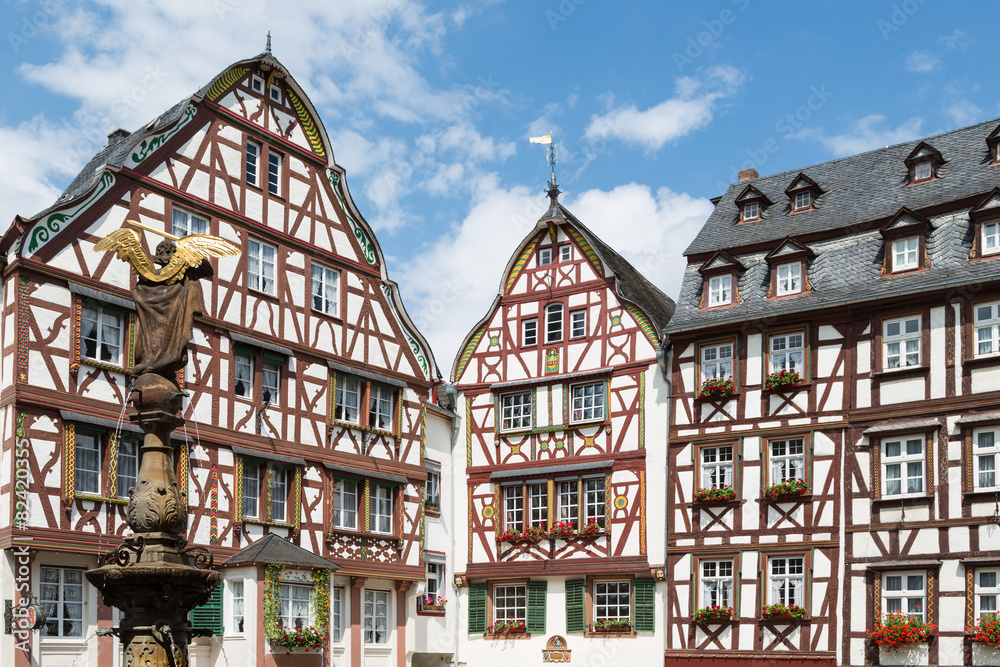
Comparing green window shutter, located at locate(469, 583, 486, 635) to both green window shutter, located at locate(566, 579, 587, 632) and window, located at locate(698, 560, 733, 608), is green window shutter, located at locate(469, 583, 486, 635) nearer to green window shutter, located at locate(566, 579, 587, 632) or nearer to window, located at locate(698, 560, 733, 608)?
green window shutter, located at locate(566, 579, 587, 632)

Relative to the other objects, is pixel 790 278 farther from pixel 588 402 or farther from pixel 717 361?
pixel 588 402

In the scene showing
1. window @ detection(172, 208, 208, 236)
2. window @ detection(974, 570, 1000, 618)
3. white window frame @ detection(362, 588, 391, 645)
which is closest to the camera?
window @ detection(974, 570, 1000, 618)

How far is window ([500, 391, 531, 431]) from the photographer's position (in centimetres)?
3088

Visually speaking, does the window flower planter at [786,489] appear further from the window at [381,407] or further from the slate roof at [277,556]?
the slate roof at [277,556]

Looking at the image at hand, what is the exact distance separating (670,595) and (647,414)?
432 centimetres

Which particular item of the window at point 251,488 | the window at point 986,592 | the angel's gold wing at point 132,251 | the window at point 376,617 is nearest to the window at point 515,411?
the window at point 376,617

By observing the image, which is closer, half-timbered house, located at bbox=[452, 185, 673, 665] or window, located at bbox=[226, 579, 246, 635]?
window, located at bbox=[226, 579, 246, 635]

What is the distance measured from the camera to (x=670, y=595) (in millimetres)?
27297

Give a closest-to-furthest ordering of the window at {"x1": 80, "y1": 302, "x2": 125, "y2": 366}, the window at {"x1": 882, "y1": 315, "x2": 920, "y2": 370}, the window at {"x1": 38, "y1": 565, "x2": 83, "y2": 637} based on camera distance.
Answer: the window at {"x1": 38, "y1": 565, "x2": 83, "y2": 637}, the window at {"x1": 80, "y1": 302, "x2": 125, "y2": 366}, the window at {"x1": 882, "y1": 315, "x2": 920, "y2": 370}

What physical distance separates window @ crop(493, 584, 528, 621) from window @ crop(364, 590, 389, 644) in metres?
3.45

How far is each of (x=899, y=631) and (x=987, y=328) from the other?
6.35 meters

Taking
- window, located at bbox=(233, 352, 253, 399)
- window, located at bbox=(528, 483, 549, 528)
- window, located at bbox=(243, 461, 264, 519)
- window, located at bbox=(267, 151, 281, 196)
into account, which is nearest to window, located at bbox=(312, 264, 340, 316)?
window, located at bbox=(267, 151, 281, 196)

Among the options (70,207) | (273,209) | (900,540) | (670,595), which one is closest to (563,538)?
(670,595)

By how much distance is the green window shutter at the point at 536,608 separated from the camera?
96.6 ft
